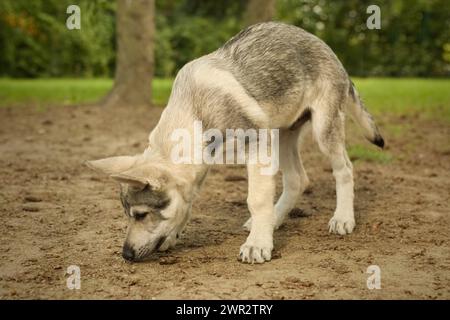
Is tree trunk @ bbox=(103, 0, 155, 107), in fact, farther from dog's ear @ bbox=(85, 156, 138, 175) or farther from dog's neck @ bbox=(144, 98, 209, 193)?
dog's ear @ bbox=(85, 156, 138, 175)

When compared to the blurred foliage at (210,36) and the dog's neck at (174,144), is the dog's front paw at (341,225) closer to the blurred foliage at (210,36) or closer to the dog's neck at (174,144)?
the dog's neck at (174,144)

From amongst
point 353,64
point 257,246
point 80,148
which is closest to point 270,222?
point 257,246

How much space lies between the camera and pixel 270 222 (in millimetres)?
4742

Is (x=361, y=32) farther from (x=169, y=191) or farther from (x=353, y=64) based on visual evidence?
(x=169, y=191)

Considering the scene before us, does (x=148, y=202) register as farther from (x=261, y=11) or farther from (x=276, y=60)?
(x=261, y=11)

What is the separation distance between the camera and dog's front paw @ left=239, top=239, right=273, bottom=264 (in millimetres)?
4516

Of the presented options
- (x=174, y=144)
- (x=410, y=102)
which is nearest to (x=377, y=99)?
(x=410, y=102)

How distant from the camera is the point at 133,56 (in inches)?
528

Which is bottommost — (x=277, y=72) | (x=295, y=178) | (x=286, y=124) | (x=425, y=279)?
(x=425, y=279)

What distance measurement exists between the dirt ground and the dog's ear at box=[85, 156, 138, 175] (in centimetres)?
71

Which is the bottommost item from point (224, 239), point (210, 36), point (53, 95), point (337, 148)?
point (224, 239)

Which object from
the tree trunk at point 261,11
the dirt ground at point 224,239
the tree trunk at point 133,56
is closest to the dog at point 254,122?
the dirt ground at point 224,239

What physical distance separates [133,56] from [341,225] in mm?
9110
